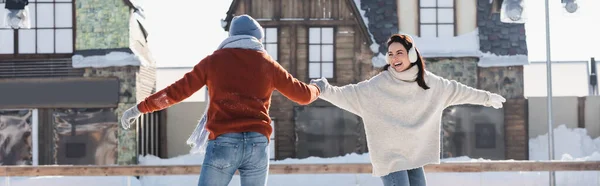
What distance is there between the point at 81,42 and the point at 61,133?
2.08 metres

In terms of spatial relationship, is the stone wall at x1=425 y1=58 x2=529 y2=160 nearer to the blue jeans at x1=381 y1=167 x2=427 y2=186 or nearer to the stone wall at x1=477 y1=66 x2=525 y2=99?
the stone wall at x1=477 y1=66 x2=525 y2=99

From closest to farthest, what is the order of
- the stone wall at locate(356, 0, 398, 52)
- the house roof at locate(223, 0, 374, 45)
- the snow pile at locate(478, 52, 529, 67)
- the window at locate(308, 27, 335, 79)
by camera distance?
the house roof at locate(223, 0, 374, 45) < the snow pile at locate(478, 52, 529, 67) < the window at locate(308, 27, 335, 79) < the stone wall at locate(356, 0, 398, 52)

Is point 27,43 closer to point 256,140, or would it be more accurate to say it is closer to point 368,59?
point 368,59

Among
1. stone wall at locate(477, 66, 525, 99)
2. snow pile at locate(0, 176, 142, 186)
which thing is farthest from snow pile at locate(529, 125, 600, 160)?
snow pile at locate(0, 176, 142, 186)

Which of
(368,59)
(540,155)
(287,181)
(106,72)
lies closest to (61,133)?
(106,72)

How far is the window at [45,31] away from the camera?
16.0 meters

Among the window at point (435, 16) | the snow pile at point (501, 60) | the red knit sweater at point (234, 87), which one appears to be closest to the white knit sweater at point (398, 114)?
the red knit sweater at point (234, 87)

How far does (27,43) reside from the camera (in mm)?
16094

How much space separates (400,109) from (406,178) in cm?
43

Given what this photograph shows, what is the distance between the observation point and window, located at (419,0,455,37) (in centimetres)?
1698

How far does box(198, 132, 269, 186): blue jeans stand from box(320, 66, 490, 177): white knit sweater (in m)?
0.81

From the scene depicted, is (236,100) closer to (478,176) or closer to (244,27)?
(244,27)

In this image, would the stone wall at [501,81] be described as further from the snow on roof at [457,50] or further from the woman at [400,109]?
the woman at [400,109]

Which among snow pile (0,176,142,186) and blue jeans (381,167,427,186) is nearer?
blue jeans (381,167,427,186)
